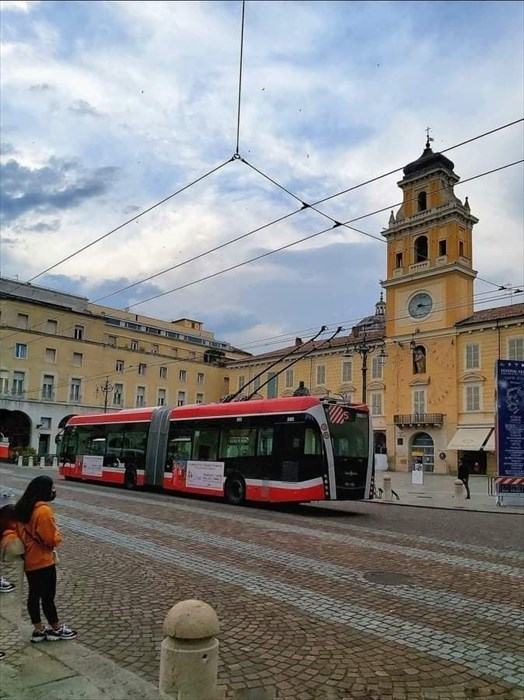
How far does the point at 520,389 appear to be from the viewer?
846 inches

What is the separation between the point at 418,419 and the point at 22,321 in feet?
119

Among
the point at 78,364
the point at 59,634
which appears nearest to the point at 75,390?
the point at 78,364

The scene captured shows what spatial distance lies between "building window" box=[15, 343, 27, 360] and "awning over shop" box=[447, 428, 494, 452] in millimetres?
37570

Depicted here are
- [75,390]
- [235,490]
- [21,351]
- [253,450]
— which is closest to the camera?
[253,450]

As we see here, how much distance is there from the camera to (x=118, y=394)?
2432 inches

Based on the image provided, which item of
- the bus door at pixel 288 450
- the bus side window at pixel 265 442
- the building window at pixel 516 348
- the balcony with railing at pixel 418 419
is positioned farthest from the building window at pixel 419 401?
the bus door at pixel 288 450

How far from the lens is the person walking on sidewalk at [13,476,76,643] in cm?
521

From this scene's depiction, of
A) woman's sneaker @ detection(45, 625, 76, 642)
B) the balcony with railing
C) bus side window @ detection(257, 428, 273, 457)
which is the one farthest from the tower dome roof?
woman's sneaker @ detection(45, 625, 76, 642)

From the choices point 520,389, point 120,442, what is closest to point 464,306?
point 520,389

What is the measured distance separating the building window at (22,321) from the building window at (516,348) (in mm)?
41409

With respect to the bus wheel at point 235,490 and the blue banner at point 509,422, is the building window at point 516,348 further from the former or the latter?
the bus wheel at point 235,490

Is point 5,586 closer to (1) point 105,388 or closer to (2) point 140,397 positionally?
(1) point 105,388

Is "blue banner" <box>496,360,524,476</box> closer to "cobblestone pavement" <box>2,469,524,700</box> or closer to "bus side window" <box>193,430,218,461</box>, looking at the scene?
"cobblestone pavement" <box>2,469,524,700</box>

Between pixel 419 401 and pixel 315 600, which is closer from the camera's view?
pixel 315 600
